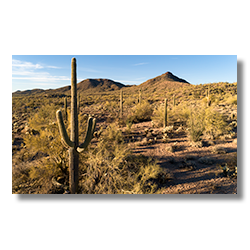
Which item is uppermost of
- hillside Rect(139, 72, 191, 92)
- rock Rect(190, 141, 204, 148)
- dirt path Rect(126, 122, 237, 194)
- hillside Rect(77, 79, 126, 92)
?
hillside Rect(77, 79, 126, 92)

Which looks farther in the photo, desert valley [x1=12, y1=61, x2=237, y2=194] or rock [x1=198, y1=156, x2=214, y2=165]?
rock [x1=198, y1=156, x2=214, y2=165]

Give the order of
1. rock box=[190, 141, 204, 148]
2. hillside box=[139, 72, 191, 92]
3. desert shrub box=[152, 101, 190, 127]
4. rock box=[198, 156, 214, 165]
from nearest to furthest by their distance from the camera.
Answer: rock box=[198, 156, 214, 165]
rock box=[190, 141, 204, 148]
desert shrub box=[152, 101, 190, 127]
hillside box=[139, 72, 191, 92]

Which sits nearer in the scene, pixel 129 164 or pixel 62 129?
pixel 62 129

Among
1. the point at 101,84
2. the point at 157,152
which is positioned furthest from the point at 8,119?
the point at 101,84

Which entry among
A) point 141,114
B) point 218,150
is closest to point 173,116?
point 141,114

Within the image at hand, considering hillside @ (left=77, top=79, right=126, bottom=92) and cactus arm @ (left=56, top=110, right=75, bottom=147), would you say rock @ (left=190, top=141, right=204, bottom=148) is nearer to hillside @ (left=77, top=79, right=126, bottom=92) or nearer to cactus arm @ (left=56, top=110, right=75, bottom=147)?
cactus arm @ (left=56, top=110, right=75, bottom=147)

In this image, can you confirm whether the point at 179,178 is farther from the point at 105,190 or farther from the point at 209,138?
the point at 209,138

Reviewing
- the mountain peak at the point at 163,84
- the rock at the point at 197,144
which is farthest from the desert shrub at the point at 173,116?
the mountain peak at the point at 163,84

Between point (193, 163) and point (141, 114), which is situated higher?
point (141, 114)

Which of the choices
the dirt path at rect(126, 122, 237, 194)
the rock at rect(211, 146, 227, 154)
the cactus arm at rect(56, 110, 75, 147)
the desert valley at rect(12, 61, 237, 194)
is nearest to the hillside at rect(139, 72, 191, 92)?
the desert valley at rect(12, 61, 237, 194)

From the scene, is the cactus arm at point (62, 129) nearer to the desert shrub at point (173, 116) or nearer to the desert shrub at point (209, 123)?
the desert shrub at point (209, 123)

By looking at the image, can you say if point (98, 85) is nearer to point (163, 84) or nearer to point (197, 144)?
point (163, 84)

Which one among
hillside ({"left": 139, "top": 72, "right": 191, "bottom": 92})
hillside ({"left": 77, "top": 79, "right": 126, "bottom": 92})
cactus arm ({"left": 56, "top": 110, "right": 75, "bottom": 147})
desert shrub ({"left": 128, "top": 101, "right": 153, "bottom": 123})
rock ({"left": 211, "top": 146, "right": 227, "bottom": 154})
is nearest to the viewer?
cactus arm ({"left": 56, "top": 110, "right": 75, "bottom": 147})

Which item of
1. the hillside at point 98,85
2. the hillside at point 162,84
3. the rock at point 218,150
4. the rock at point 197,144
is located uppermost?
the hillside at point 98,85
